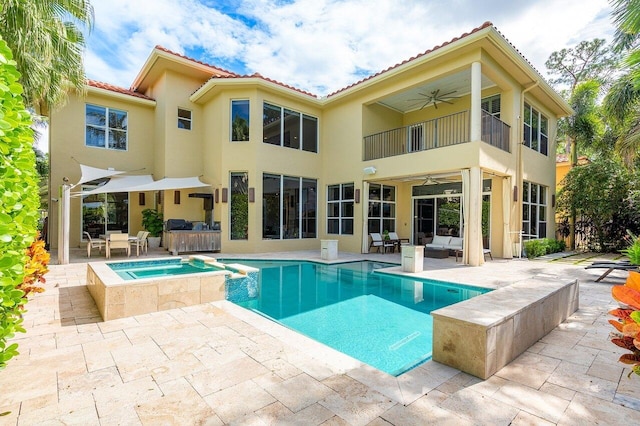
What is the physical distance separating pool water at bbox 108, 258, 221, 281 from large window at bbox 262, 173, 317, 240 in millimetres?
4768

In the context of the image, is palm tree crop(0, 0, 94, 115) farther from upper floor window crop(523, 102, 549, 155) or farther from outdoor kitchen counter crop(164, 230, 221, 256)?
upper floor window crop(523, 102, 549, 155)

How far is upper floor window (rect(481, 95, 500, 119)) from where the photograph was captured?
44.7ft

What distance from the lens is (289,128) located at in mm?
15703

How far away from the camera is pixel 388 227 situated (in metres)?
16.3

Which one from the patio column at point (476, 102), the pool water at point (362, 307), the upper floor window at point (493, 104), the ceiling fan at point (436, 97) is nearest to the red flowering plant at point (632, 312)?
the pool water at point (362, 307)

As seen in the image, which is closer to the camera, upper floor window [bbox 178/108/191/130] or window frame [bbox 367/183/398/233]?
window frame [bbox 367/183/398/233]

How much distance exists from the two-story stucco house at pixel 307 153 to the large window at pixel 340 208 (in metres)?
0.07

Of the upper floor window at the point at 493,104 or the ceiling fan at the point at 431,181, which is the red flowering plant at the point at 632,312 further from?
the upper floor window at the point at 493,104

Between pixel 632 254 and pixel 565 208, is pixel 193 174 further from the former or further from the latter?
pixel 565 208

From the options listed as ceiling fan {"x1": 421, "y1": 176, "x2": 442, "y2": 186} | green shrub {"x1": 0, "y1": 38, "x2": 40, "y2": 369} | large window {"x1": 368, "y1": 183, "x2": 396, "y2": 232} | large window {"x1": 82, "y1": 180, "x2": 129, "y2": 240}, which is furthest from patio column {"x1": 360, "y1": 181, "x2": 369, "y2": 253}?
green shrub {"x1": 0, "y1": 38, "x2": 40, "y2": 369}

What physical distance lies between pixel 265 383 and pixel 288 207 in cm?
1265

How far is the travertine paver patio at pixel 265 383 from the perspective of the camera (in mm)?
2736

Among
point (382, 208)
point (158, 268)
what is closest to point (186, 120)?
point (158, 268)

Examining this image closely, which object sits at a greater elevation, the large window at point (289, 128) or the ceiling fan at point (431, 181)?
the large window at point (289, 128)
